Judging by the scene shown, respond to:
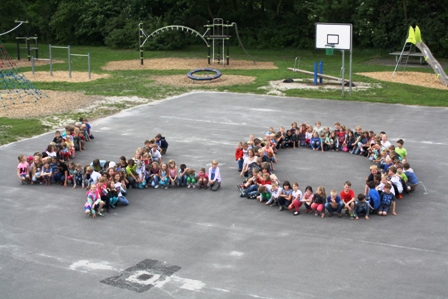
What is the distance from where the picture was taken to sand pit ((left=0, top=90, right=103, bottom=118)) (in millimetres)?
→ 25905

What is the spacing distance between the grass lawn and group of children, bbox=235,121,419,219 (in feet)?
27.6

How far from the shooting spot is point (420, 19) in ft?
145

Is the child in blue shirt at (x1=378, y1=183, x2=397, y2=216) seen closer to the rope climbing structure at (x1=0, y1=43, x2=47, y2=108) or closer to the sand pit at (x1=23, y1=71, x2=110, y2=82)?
the rope climbing structure at (x1=0, y1=43, x2=47, y2=108)

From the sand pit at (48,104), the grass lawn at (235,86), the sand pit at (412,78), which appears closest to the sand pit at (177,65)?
the grass lawn at (235,86)

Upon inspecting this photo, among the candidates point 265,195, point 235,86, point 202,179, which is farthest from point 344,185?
point 235,86

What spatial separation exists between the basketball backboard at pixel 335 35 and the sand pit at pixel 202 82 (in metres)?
4.43

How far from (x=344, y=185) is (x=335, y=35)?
16.9 m

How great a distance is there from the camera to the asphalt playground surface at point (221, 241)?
37.2 ft

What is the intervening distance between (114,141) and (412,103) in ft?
43.4

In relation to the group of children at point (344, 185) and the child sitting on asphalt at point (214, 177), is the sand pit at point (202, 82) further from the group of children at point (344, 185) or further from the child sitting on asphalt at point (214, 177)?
the child sitting on asphalt at point (214, 177)

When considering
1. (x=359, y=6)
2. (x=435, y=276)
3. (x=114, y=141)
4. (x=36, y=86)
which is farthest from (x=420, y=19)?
(x=435, y=276)

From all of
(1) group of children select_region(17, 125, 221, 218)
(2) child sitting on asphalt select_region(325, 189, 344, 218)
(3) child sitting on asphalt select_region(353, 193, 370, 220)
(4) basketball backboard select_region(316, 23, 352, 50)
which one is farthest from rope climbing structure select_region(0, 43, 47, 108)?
(3) child sitting on asphalt select_region(353, 193, 370, 220)

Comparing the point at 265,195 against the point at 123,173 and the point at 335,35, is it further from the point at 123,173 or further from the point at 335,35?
the point at 335,35

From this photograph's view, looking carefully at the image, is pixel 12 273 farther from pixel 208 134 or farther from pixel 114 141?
pixel 208 134
